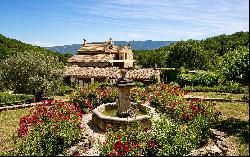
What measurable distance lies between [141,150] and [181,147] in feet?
4.69

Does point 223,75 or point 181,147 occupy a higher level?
point 223,75

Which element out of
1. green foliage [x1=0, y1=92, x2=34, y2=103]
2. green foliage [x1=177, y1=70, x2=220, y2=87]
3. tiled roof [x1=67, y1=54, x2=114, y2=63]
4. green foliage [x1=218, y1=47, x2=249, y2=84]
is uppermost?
green foliage [x1=218, y1=47, x2=249, y2=84]

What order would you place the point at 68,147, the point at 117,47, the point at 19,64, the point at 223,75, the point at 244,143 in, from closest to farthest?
the point at 244,143, the point at 68,147, the point at 223,75, the point at 19,64, the point at 117,47

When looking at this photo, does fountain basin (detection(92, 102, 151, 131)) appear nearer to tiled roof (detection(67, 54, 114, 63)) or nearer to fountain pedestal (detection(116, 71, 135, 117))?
fountain pedestal (detection(116, 71, 135, 117))

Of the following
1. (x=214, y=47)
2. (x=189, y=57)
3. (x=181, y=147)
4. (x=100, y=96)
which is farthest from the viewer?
(x=214, y=47)

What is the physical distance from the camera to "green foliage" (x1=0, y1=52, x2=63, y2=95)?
92.0ft

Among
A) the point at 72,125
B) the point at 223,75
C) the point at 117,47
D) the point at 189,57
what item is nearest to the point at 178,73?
the point at 189,57

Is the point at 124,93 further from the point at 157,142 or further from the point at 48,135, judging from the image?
the point at 157,142

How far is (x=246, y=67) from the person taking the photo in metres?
14.0

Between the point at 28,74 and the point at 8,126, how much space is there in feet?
33.8

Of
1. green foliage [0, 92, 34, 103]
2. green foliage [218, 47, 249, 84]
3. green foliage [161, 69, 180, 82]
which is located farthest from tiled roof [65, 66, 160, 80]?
green foliage [218, 47, 249, 84]

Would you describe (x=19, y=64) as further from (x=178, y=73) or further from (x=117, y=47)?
(x=117, y=47)

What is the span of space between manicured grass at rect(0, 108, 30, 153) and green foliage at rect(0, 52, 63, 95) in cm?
392

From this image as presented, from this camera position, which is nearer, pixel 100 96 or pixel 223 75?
pixel 223 75
